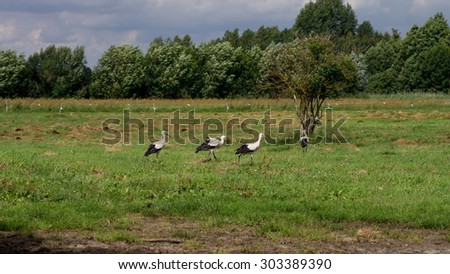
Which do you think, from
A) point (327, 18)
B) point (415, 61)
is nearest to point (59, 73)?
point (415, 61)

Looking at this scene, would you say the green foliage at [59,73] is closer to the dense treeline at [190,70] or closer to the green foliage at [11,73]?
the dense treeline at [190,70]

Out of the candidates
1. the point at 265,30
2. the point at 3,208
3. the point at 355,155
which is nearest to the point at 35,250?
the point at 3,208

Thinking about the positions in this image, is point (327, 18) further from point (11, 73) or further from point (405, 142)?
point (405, 142)

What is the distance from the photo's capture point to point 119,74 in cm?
8281

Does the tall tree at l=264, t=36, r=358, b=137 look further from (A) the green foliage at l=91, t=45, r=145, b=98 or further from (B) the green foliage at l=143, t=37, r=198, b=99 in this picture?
(A) the green foliage at l=91, t=45, r=145, b=98

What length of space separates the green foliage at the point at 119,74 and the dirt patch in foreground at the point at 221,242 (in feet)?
230

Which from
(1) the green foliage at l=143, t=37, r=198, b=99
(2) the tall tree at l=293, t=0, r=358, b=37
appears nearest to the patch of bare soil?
(1) the green foliage at l=143, t=37, r=198, b=99

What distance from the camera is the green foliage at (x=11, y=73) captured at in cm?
7950

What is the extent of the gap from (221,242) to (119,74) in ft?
240

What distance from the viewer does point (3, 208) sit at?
13766 mm

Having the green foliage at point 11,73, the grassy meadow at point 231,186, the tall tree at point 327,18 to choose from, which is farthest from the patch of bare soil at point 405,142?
the tall tree at point 327,18

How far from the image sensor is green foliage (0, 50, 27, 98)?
7950 centimetres

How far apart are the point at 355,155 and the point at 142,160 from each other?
7.18m

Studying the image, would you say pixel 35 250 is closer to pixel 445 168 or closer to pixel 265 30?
pixel 445 168
